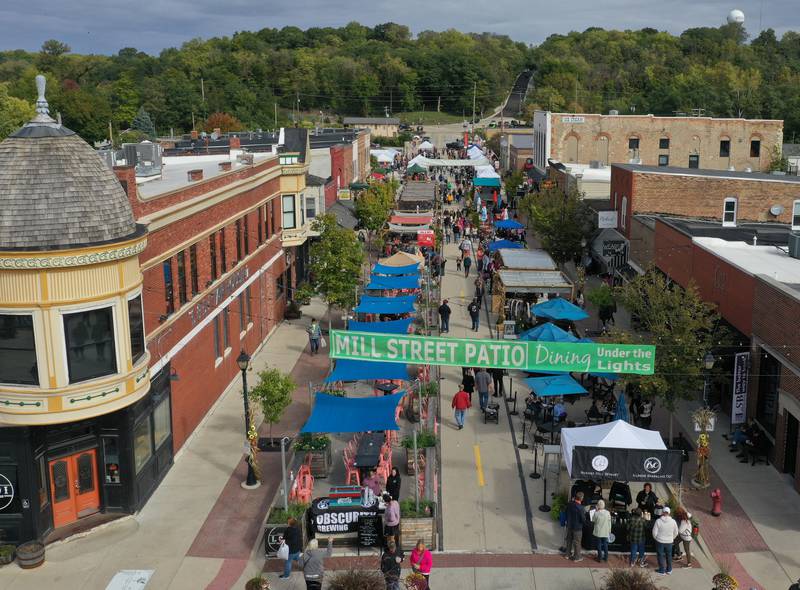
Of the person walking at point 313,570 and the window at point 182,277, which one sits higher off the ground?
the window at point 182,277

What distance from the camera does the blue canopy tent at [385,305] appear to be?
109 feet

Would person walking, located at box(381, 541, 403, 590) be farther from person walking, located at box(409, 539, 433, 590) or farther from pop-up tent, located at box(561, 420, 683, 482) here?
pop-up tent, located at box(561, 420, 683, 482)

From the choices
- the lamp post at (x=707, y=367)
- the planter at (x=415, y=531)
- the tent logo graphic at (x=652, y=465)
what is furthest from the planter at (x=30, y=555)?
the lamp post at (x=707, y=367)

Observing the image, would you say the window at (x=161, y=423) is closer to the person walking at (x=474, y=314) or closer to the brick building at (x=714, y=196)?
the person walking at (x=474, y=314)

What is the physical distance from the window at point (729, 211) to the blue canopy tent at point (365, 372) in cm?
2139

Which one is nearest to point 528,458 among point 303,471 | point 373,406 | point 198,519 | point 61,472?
point 373,406

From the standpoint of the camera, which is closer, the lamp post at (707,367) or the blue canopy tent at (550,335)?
the lamp post at (707,367)

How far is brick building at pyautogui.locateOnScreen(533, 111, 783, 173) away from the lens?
7412 centimetres

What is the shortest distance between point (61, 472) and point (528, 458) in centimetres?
1183

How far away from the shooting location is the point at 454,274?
48625mm

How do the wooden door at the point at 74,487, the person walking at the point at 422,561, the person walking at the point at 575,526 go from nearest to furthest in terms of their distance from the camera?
1. the person walking at the point at 422,561
2. the person walking at the point at 575,526
3. the wooden door at the point at 74,487

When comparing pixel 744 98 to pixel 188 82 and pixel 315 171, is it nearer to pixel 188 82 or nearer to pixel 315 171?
pixel 315 171

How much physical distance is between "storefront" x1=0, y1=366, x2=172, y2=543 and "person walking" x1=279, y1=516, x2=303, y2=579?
4746 mm

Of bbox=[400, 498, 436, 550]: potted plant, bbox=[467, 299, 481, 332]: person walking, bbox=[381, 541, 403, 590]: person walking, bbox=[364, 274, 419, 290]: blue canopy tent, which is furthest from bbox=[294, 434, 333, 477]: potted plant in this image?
bbox=[364, 274, 419, 290]: blue canopy tent
